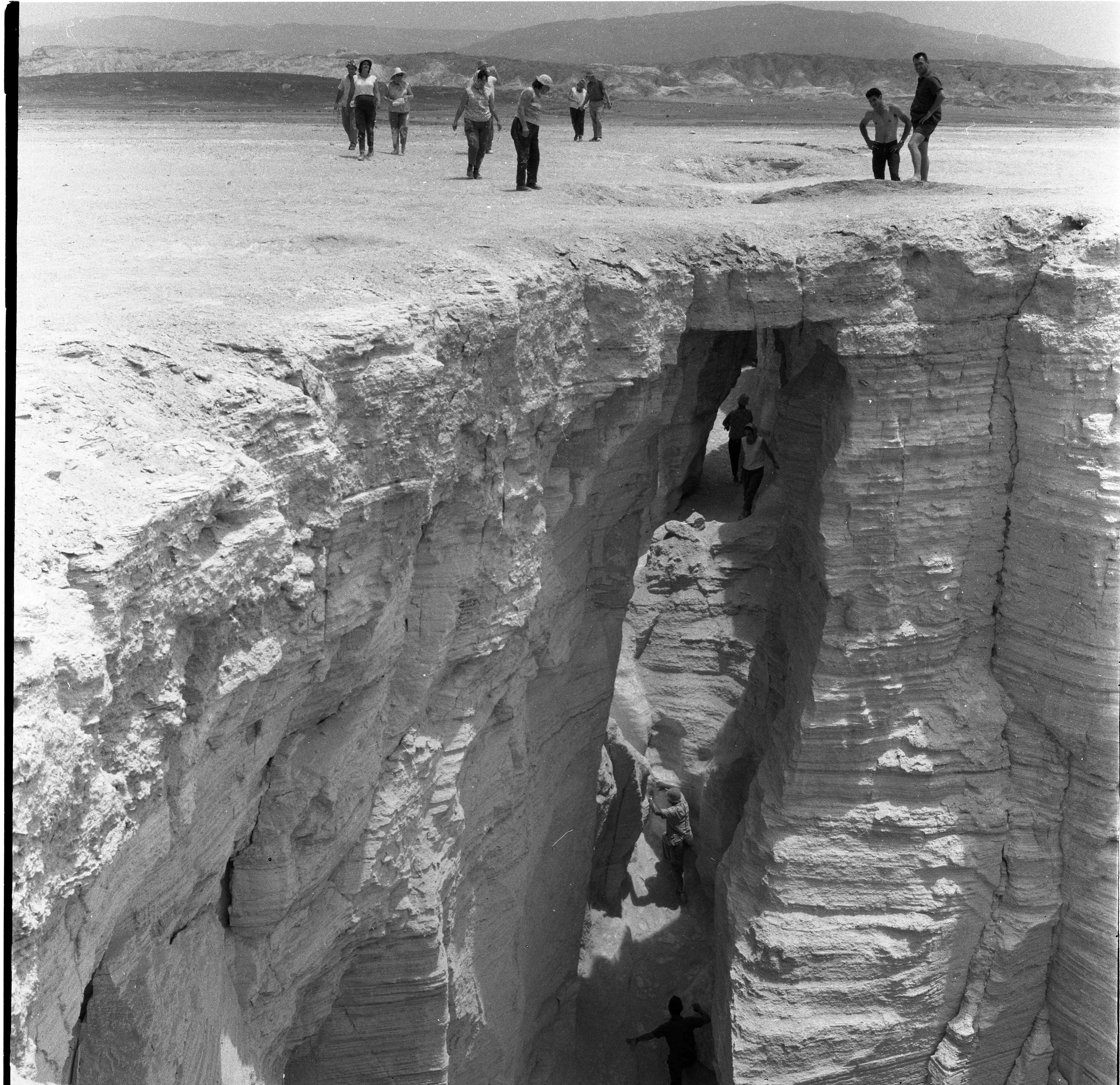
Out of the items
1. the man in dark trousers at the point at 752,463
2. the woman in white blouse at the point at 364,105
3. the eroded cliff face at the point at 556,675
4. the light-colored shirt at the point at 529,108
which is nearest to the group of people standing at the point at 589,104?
the woman in white blouse at the point at 364,105

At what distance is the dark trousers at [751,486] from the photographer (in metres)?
15.4

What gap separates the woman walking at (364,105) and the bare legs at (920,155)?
5478mm

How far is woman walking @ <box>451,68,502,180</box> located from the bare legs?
12.9 ft

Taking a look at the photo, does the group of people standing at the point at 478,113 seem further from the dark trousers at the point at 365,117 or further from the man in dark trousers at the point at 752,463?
the man in dark trousers at the point at 752,463

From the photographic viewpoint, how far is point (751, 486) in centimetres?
1538

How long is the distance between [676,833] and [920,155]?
7.13 meters

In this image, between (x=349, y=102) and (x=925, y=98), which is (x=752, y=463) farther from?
(x=349, y=102)

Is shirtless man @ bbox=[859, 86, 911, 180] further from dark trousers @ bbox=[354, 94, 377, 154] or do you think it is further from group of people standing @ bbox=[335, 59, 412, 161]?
dark trousers @ bbox=[354, 94, 377, 154]

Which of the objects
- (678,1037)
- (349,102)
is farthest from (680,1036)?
(349,102)

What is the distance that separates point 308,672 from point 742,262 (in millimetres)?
4459

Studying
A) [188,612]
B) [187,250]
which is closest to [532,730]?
[187,250]

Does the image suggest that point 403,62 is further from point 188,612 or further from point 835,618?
point 188,612

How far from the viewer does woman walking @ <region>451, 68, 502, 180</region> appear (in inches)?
461

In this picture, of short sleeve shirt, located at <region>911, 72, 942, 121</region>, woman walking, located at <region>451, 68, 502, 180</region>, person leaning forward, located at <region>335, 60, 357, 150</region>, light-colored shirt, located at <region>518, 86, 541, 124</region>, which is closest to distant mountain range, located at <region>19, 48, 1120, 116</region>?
person leaning forward, located at <region>335, 60, 357, 150</region>
